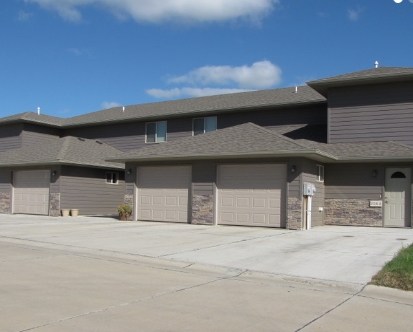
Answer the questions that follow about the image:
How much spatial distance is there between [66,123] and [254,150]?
56.2ft

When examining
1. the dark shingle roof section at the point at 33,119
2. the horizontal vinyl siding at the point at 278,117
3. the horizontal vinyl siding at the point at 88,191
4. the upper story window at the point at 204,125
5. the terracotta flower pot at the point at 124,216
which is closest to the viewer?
the terracotta flower pot at the point at 124,216

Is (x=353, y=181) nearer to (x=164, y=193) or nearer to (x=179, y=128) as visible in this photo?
(x=164, y=193)

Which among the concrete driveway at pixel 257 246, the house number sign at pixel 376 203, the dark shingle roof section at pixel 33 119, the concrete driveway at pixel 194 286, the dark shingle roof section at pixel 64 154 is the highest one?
the dark shingle roof section at pixel 33 119

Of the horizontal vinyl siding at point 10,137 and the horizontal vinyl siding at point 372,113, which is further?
the horizontal vinyl siding at point 10,137

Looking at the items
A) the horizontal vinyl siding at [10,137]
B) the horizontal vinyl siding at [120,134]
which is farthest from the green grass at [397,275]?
the horizontal vinyl siding at [10,137]

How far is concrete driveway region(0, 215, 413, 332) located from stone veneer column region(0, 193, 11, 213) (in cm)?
1293

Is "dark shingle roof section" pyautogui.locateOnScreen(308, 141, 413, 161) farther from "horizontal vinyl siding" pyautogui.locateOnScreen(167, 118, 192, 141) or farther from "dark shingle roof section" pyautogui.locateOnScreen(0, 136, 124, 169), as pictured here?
"dark shingle roof section" pyautogui.locateOnScreen(0, 136, 124, 169)

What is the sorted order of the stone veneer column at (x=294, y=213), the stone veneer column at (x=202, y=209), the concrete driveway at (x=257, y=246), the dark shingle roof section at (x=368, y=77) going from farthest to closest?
the stone veneer column at (x=202, y=209) → the dark shingle roof section at (x=368, y=77) → the stone veneer column at (x=294, y=213) → the concrete driveway at (x=257, y=246)

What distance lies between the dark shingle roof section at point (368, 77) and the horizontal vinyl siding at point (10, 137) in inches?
710

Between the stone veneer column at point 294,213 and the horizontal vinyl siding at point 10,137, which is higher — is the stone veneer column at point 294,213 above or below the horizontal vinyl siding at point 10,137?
below

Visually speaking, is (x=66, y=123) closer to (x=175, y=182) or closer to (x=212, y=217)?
(x=175, y=182)

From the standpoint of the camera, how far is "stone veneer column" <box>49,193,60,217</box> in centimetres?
2295

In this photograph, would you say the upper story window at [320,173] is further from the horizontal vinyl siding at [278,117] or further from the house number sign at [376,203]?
the horizontal vinyl siding at [278,117]

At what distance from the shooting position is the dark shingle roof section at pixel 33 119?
28.1m
